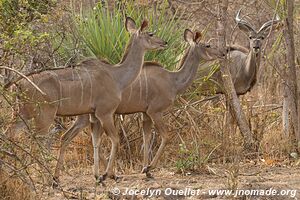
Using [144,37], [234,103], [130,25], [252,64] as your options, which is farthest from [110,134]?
[252,64]

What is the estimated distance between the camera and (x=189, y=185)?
23.6 feet

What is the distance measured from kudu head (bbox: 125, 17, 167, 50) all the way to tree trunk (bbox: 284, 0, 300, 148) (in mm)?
1482

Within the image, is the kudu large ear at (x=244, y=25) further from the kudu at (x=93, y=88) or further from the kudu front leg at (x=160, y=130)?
the kudu front leg at (x=160, y=130)

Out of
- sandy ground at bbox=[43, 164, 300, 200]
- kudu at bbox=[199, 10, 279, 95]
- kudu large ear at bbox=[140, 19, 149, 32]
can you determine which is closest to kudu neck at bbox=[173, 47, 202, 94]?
kudu large ear at bbox=[140, 19, 149, 32]

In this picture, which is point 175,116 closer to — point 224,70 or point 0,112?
point 224,70

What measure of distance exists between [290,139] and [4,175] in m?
4.23

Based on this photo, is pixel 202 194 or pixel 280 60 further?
pixel 280 60

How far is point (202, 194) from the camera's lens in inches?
265

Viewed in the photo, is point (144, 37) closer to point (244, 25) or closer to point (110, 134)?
point (110, 134)

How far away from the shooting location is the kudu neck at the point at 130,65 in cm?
783

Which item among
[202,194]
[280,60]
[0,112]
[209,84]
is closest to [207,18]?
[280,60]

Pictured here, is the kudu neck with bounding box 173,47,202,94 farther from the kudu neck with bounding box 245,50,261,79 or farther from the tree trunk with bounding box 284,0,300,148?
the kudu neck with bounding box 245,50,261,79

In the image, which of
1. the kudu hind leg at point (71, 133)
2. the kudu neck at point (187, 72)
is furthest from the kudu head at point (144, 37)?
the kudu hind leg at point (71, 133)

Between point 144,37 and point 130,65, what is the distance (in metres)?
0.40
